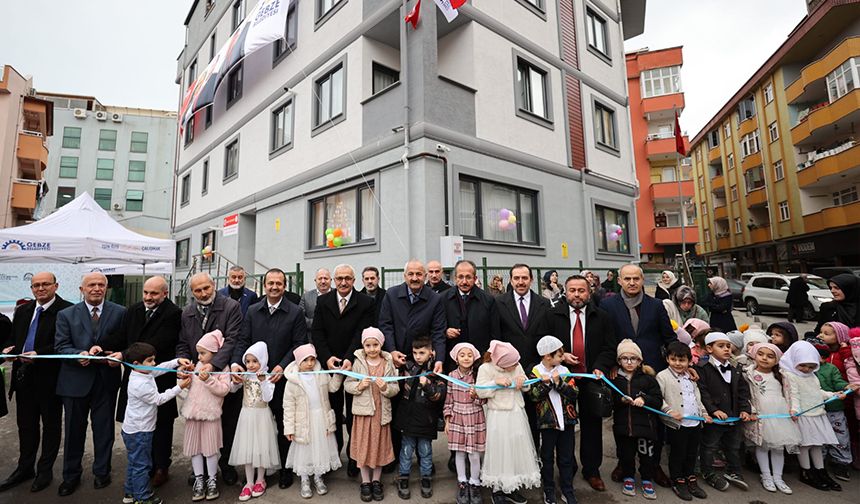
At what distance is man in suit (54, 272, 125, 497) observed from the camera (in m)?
4.07

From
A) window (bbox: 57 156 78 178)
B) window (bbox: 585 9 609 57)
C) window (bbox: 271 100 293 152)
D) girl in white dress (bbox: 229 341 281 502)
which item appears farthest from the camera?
window (bbox: 57 156 78 178)

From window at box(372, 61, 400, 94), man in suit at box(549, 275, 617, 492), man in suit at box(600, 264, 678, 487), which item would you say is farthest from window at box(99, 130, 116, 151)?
man in suit at box(600, 264, 678, 487)

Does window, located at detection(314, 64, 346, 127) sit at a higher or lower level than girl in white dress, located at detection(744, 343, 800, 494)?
higher

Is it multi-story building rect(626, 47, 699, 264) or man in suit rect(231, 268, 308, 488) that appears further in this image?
multi-story building rect(626, 47, 699, 264)

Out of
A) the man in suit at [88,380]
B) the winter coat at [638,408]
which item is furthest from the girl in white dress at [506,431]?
the man in suit at [88,380]

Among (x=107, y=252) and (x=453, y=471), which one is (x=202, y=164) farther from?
(x=453, y=471)

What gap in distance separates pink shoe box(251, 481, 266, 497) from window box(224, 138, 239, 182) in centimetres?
1378

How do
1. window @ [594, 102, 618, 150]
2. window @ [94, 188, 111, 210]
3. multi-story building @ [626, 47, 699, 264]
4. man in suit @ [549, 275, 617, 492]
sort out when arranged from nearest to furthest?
man in suit @ [549, 275, 617, 492] → window @ [594, 102, 618, 150] → multi-story building @ [626, 47, 699, 264] → window @ [94, 188, 111, 210]

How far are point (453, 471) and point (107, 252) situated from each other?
396 inches

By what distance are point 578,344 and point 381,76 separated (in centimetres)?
938

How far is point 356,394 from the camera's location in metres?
4.06

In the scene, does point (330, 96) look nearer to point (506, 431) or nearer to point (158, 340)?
point (158, 340)

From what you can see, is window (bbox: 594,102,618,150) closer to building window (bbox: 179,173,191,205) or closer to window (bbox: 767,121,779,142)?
building window (bbox: 179,173,191,205)

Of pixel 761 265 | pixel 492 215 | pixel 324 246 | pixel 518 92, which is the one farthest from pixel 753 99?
pixel 324 246
